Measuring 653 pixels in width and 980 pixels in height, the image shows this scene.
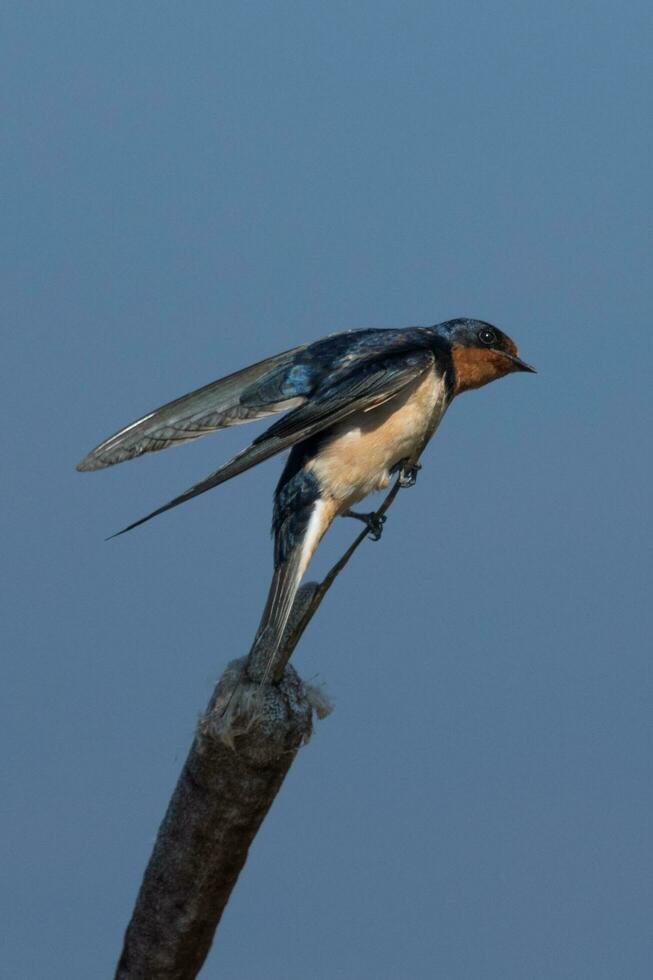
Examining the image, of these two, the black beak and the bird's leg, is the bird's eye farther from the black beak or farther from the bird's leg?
the bird's leg

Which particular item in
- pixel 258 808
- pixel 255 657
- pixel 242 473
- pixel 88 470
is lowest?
pixel 258 808

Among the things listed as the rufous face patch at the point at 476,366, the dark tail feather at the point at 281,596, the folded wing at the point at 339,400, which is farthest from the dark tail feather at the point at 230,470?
the rufous face patch at the point at 476,366

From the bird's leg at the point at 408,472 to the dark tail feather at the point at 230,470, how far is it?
425 mm

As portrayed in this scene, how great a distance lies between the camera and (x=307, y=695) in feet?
14.3

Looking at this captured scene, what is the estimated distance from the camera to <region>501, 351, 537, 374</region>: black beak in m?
4.53

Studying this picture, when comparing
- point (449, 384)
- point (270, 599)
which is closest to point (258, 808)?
point (270, 599)

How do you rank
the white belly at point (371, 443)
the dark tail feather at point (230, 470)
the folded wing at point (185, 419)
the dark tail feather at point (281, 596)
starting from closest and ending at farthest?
the dark tail feather at point (230, 470) < the dark tail feather at point (281, 596) < the white belly at point (371, 443) < the folded wing at point (185, 419)

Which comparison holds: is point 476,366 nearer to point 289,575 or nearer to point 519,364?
point 519,364

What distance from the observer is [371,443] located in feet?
13.9

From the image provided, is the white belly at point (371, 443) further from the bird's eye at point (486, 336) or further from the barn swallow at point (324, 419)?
the bird's eye at point (486, 336)

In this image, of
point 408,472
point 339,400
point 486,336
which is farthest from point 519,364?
point 339,400

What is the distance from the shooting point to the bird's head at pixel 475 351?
446cm

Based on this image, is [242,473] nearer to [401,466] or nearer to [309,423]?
[309,423]

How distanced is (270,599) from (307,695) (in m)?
0.35
